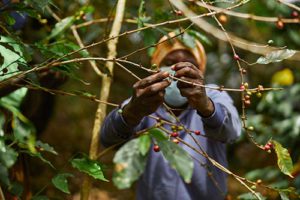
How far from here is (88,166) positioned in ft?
4.42

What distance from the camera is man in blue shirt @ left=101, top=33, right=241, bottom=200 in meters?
1.35

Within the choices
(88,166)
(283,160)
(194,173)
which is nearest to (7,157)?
(88,166)

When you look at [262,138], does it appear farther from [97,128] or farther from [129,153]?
[129,153]

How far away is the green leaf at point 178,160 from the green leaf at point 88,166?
0.42 metres

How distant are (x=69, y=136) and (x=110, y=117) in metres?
3.26

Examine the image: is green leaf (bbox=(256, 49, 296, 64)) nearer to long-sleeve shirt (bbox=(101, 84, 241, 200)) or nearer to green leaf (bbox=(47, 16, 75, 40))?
long-sleeve shirt (bbox=(101, 84, 241, 200))

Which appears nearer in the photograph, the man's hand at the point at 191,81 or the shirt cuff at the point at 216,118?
the man's hand at the point at 191,81

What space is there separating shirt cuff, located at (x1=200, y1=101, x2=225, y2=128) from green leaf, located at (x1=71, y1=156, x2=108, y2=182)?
404 millimetres

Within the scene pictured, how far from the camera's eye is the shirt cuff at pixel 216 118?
1.54 m

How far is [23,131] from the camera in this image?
0.90 metres

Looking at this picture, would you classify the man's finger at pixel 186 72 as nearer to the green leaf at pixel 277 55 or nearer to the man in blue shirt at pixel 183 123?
the man in blue shirt at pixel 183 123

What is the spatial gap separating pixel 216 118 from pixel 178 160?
69 cm

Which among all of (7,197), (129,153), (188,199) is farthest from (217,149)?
(129,153)

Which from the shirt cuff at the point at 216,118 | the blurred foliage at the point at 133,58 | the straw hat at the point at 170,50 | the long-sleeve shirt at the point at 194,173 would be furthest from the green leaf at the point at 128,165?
the straw hat at the point at 170,50
